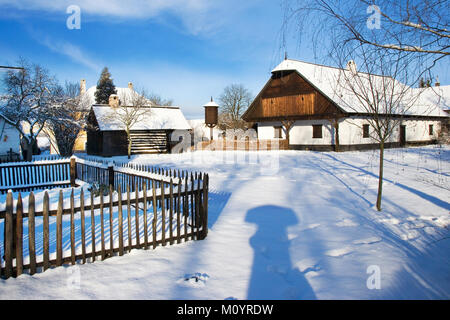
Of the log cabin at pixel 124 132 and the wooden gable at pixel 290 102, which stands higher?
the wooden gable at pixel 290 102

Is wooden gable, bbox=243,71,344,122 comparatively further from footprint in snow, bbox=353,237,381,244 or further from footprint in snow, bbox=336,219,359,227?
footprint in snow, bbox=353,237,381,244

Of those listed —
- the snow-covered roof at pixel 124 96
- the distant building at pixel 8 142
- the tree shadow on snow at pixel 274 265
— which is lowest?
the tree shadow on snow at pixel 274 265

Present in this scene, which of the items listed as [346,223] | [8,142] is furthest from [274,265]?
[8,142]

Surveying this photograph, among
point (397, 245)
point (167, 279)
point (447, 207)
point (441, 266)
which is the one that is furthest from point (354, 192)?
point (167, 279)

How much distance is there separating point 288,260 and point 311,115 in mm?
23875

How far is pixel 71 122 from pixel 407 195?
22.1 metres

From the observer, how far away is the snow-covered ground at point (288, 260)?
369cm

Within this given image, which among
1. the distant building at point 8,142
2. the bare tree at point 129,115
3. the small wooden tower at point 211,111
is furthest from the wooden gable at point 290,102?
the distant building at point 8,142

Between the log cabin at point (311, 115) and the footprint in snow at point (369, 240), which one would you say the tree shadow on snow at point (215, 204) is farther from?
the log cabin at point (311, 115)

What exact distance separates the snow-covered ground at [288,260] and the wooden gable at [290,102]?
18704 millimetres

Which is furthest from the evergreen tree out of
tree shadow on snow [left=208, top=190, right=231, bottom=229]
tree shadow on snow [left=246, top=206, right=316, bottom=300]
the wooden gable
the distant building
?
tree shadow on snow [left=246, top=206, right=316, bottom=300]

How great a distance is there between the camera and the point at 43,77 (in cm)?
2138

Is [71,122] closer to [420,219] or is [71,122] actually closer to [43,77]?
[43,77]

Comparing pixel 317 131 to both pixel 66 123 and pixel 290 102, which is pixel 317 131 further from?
pixel 66 123
